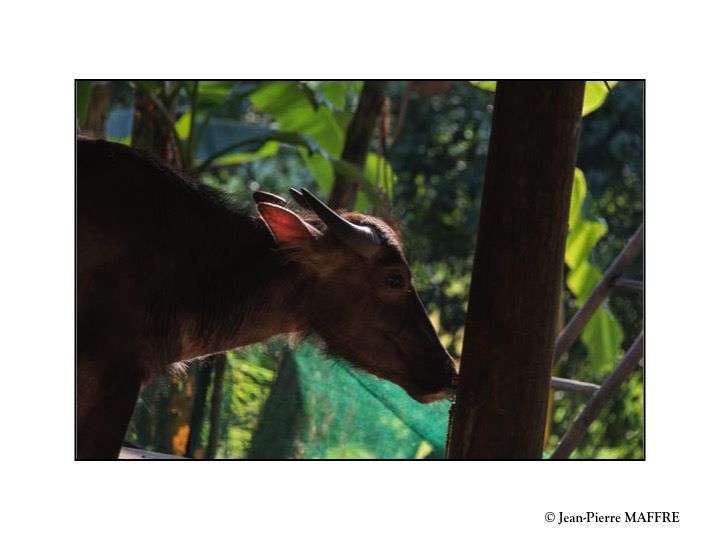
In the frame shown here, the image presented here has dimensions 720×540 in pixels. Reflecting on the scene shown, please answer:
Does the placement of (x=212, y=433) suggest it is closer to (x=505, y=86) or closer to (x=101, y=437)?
(x=101, y=437)

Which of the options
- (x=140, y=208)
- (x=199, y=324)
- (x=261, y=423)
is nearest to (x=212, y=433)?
(x=261, y=423)

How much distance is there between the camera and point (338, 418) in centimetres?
546

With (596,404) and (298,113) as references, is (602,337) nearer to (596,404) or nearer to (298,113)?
(298,113)

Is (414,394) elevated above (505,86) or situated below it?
below

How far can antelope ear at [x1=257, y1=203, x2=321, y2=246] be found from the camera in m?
4.08

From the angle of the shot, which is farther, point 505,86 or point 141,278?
point 141,278

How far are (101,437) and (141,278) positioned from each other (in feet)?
1.95

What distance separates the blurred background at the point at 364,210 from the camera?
5.41 meters

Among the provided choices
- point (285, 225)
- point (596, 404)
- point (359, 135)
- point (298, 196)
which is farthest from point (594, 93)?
point (285, 225)

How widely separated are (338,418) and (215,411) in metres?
0.76

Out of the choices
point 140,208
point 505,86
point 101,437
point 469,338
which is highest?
point 505,86

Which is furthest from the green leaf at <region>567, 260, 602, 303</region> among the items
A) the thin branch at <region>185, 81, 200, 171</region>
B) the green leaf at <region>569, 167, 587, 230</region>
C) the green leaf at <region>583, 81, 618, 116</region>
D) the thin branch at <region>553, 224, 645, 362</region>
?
the thin branch at <region>553, 224, 645, 362</region>

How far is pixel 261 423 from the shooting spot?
5.68 metres

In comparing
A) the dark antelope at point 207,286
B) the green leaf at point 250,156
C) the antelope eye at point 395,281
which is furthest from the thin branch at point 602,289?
the green leaf at point 250,156
